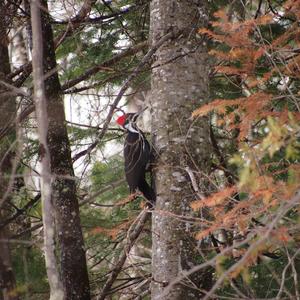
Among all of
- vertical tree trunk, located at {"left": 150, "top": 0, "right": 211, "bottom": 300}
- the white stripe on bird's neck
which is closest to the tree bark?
vertical tree trunk, located at {"left": 150, "top": 0, "right": 211, "bottom": 300}

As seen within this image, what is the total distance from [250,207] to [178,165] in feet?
3.39

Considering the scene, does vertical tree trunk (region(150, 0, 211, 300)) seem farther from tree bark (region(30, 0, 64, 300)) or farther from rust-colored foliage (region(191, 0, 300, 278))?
tree bark (region(30, 0, 64, 300))

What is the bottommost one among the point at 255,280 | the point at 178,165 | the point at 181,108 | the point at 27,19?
the point at 255,280

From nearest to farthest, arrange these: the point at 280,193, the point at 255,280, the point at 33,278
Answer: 1. the point at 280,193
2. the point at 255,280
3. the point at 33,278

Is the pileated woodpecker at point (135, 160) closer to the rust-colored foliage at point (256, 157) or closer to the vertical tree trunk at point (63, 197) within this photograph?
the vertical tree trunk at point (63, 197)

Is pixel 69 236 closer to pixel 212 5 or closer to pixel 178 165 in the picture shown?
pixel 178 165

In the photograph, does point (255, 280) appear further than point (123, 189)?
No

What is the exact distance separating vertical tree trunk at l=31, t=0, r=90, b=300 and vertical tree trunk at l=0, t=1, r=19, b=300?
366 millimetres

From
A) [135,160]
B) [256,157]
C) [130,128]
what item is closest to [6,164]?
[130,128]

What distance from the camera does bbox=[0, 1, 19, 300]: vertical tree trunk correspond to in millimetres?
3486

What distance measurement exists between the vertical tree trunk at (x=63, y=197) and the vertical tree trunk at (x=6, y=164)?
37 centimetres

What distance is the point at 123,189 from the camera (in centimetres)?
784

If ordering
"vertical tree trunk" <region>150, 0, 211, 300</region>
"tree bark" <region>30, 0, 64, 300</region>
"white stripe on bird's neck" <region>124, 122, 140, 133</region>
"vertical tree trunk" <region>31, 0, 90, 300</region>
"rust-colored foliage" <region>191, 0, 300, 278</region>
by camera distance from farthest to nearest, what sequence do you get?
"white stripe on bird's neck" <region>124, 122, 140, 133</region>, "vertical tree trunk" <region>31, 0, 90, 300</region>, "vertical tree trunk" <region>150, 0, 211, 300</region>, "rust-colored foliage" <region>191, 0, 300, 278</region>, "tree bark" <region>30, 0, 64, 300</region>

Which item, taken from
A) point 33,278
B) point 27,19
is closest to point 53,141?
point 27,19
